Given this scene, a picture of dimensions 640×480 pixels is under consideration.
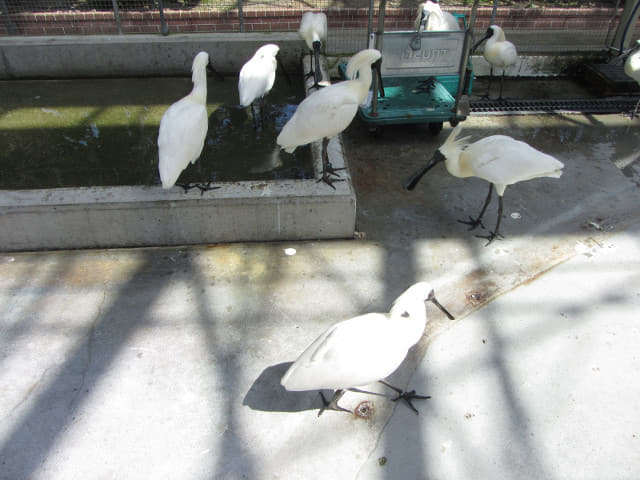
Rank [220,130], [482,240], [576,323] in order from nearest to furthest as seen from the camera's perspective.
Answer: [576,323] < [482,240] < [220,130]

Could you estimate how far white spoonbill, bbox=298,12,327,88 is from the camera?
527 cm

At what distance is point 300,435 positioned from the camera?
2.44 m

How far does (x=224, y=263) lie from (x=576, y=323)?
93.1 inches

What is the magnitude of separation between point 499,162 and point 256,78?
2.40 meters

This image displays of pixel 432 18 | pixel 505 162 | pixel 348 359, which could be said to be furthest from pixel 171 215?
pixel 432 18

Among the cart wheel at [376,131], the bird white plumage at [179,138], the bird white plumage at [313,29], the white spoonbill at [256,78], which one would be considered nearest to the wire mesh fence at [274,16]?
the bird white plumage at [313,29]

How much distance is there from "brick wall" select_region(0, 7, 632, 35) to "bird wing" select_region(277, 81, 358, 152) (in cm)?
446

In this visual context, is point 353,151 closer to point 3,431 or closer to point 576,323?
point 576,323

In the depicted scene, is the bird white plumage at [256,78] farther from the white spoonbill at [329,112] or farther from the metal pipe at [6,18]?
the metal pipe at [6,18]

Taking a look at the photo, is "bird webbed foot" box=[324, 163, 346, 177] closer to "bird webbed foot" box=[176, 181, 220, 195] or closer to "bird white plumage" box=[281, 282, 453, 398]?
"bird webbed foot" box=[176, 181, 220, 195]

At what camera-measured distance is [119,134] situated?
15.3 feet

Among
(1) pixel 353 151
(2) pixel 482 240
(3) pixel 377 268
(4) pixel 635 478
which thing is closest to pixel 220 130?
(1) pixel 353 151

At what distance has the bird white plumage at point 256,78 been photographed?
177 inches

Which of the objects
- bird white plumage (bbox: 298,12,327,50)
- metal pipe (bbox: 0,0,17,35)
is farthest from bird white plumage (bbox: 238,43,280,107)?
metal pipe (bbox: 0,0,17,35)
